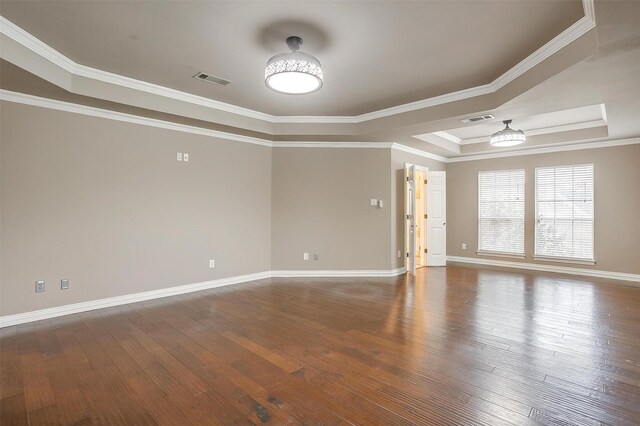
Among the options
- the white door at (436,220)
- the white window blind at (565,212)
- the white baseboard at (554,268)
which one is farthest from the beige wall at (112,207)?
the white window blind at (565,212)

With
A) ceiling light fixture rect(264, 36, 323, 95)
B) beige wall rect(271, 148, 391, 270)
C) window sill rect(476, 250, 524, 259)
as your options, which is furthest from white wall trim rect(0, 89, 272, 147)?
window sill rect(476, 250, 524, 259)

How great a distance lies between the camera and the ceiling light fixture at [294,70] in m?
2.88

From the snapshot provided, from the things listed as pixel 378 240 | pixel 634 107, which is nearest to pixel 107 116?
pixel 378 240

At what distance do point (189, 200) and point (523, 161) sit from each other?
6808 millimetres

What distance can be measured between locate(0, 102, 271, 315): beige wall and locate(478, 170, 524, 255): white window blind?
531 cm

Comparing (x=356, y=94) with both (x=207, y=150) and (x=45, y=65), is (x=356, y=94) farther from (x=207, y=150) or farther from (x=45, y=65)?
(x=45, y=65)

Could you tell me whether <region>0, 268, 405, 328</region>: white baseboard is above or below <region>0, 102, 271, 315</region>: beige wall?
below

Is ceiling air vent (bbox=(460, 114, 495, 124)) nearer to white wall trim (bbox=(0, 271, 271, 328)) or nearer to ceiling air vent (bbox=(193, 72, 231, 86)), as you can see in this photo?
ceiling air vent (bbox=(193, 72, 231, 86))

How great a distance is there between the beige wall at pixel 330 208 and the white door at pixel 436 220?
65.1 inches

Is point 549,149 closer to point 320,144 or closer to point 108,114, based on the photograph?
point 320,144

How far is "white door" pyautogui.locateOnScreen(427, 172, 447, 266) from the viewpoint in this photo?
722cm

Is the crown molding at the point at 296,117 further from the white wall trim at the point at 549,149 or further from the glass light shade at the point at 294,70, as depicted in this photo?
the white wall trim at the point at 549,149

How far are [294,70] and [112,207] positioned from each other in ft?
10.1

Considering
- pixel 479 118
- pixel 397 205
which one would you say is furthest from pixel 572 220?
pixel 479 118
